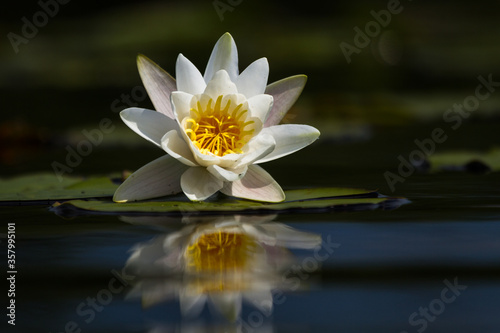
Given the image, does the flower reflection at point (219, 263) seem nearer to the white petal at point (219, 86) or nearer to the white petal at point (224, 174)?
the white petal at point (224, 174)

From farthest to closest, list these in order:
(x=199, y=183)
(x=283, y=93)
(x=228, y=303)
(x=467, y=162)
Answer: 1. (x=467, y=162)
2. (x=283, y=93)
3. (x=199, y=183)
4. (x=228, y=303)

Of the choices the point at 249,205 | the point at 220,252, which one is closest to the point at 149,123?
the point at 249,205

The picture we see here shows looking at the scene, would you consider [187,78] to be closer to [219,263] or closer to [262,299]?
[219,263]

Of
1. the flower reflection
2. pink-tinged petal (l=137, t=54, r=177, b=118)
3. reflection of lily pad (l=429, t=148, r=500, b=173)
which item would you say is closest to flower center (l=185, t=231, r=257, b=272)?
the flower reflection

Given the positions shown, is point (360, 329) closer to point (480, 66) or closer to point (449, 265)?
point (449, 265)

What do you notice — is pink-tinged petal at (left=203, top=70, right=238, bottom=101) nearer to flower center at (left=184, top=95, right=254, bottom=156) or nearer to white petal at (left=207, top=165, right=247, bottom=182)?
flower center at (left=184, top=95, right=254, bottom=156)
